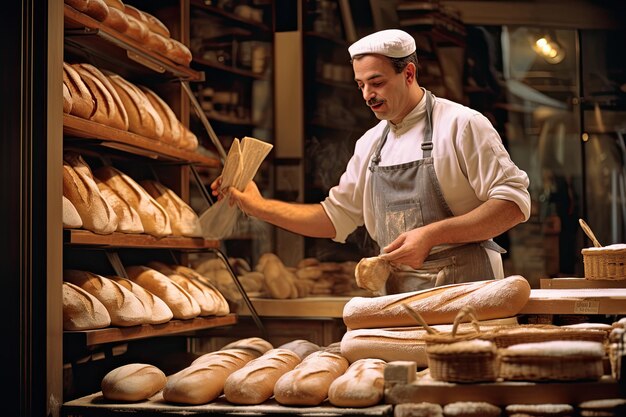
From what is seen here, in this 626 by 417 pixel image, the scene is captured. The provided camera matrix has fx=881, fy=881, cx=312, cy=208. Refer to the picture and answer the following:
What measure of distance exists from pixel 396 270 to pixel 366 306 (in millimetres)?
811

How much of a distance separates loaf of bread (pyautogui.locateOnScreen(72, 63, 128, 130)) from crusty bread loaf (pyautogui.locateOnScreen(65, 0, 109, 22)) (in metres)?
0.19

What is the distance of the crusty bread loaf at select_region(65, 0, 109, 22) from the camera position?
270 cm

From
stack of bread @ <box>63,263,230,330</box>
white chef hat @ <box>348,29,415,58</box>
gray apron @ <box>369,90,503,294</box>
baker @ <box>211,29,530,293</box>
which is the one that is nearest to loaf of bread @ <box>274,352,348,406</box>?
baker @ <box>211,29,530,293</box>

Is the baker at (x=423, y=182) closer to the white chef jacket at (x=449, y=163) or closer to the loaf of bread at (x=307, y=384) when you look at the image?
the white chef jacket at (x=449, y=163)

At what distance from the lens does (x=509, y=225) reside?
2.72 meters

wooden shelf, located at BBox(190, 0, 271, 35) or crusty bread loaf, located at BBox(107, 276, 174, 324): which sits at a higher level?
wooden shelf, located at BBox(190, 0, 271, 35)

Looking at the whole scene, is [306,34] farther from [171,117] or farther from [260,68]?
[171,117]

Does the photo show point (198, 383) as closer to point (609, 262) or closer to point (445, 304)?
point (445, 304)

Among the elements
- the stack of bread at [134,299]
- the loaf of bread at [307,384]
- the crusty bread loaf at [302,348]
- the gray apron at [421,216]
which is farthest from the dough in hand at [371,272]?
the stack of bread at [134,299]

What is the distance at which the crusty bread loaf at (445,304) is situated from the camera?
2074mm

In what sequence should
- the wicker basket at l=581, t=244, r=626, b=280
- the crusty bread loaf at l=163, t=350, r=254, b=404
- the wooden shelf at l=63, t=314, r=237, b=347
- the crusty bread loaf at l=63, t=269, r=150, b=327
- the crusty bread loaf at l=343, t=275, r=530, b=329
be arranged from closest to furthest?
the crusty bread loaf at l=163, t=350, r=254, b=404 → the crusty bread loaf at l=343, t=275, r=530, b=329 → the wooden shelf at l=63, t=314, r=237, b=347 → the wicker basket at l=581, t=244, r=626, b=280 → the crusty bread loaf at l=63, t=269, r=150, b=327

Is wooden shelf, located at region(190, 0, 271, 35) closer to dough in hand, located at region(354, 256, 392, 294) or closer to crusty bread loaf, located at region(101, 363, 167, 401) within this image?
dough in hand, located at region(354, 256, 392, 294)

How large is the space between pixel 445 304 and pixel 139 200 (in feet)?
4.53
